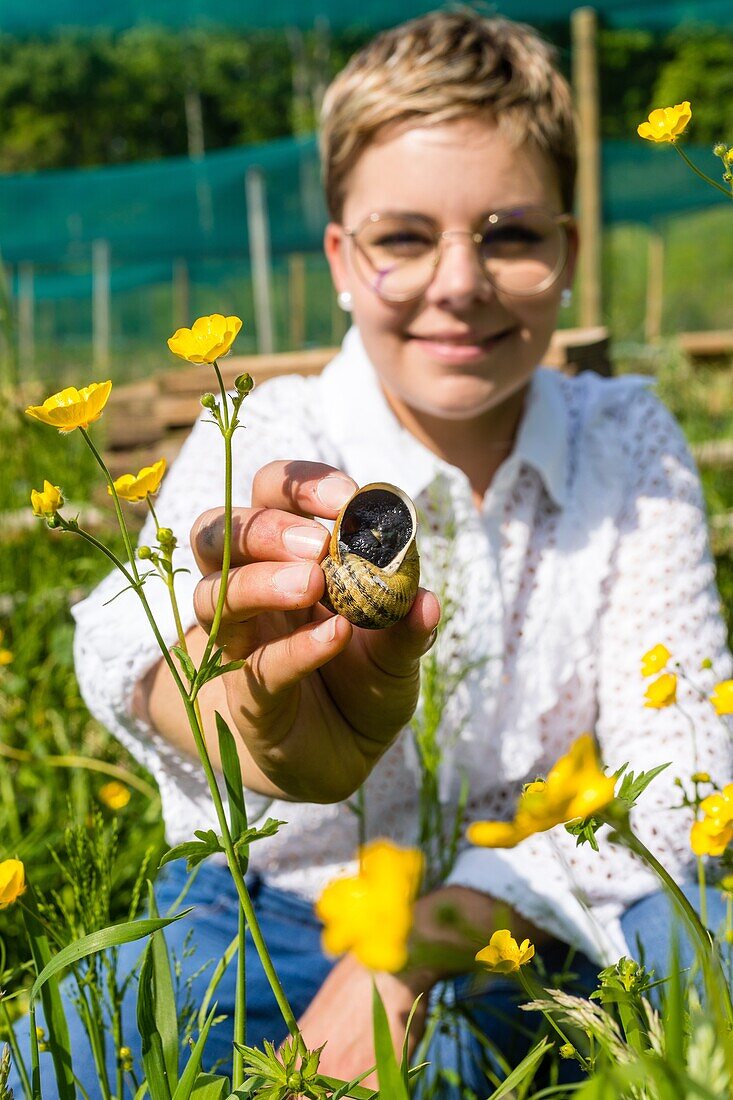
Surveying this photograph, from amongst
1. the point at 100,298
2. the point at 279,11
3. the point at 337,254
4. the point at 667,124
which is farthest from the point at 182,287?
the point at 667,124

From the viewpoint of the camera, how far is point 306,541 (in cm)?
75

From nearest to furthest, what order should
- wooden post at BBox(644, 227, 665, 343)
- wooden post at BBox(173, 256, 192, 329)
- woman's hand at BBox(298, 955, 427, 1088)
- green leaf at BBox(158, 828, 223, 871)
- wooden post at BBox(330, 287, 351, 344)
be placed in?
green leaf at BBox(158, 828, 223, 871) < woman's hand at BBox(298, 955, 427, 1088) < wooden post at BBox(644, 227, 665, 343) < wooden post at BBox(173, 256, 192, 329) < wooden post at BBox(330, 287, 351, 344)

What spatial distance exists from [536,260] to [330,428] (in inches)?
14.7

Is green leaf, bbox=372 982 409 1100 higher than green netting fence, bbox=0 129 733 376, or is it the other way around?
green netting fence, bbox=0 129 733 376

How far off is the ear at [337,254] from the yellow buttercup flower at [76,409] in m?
1.04

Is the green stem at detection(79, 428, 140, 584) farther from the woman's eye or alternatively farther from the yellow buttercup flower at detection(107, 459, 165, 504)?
the woman's eye

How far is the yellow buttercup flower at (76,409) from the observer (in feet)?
2.12

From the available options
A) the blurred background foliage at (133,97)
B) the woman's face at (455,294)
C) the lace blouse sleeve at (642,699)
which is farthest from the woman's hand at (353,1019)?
the blurred background foliage at (133,97)

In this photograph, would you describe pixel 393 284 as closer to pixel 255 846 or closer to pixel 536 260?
pixel 536 260

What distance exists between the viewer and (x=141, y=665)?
1.18 m

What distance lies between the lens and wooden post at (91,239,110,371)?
10.3m

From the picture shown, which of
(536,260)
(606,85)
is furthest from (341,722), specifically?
(606,85)

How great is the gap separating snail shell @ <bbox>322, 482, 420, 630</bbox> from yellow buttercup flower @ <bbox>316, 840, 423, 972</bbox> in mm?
282

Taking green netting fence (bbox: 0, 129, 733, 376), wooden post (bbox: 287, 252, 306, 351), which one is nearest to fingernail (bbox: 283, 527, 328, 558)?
green netting fence (bbox: 0, 129, 733, 376)
